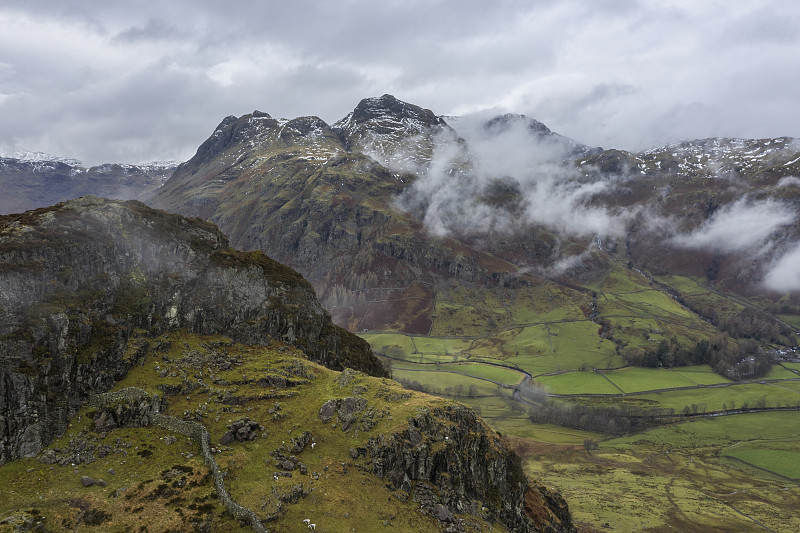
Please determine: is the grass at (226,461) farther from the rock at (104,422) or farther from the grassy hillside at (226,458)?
the rock at (104,422)

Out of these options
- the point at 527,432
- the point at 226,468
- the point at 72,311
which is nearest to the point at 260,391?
the point at 226,468

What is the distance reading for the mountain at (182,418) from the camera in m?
39.8

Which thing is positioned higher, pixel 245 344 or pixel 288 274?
pixel 288 274

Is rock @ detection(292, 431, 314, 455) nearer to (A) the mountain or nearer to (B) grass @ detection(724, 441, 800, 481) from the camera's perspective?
(A) the mountain

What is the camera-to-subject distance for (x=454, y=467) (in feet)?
165

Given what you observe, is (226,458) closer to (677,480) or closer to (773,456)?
(677,480)

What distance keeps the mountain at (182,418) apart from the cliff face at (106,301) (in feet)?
0.65

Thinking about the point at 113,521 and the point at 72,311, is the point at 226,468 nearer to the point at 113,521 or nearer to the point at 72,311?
the point at 113,521

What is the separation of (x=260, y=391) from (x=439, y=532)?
26.8 m

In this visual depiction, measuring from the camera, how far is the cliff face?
45.0 meters

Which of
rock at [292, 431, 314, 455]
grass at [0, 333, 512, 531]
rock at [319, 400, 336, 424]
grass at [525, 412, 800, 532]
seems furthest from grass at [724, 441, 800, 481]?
rock at [292, 431, 314, 455]

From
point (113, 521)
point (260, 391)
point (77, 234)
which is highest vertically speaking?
point (77, 234)

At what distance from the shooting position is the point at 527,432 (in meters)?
162

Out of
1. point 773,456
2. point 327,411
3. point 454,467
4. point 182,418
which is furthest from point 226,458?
point 773,456
